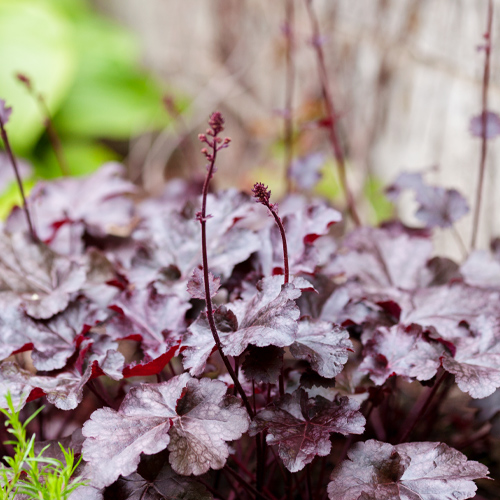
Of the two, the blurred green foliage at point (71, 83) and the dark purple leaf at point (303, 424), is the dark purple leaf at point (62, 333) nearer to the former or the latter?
the dark purple leaf at point (303, 424)

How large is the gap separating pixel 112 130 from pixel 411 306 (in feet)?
10.7

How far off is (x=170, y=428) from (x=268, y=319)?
0.69 feet

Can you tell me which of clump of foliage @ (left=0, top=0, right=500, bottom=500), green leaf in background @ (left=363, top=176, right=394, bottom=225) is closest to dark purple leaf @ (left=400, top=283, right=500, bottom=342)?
clump of foliage @ (left=0, top=0, right=500, bottom=500)

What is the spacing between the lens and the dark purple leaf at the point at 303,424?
721 millimetres

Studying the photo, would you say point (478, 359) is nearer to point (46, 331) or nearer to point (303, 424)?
point (303, 424)

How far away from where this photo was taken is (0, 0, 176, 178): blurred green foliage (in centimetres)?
319

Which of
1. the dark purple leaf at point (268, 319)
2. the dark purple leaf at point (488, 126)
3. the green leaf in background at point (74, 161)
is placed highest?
the dark purple leaf at point (488, 126)

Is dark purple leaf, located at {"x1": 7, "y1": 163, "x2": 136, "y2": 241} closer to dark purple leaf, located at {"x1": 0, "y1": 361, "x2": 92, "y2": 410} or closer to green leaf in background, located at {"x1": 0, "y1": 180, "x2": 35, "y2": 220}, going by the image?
dark purple leaf, located at {"x1": 0, "y1": 361, "x2": 92, "y2": 410}

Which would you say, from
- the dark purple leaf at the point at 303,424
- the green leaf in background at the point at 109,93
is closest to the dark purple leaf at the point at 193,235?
the dark purple leaf at the point at 303,424

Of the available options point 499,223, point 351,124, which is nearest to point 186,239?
point 499,223

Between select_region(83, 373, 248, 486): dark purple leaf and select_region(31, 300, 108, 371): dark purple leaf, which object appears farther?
select_region(31, 300, 108, 371): dark purple leaf

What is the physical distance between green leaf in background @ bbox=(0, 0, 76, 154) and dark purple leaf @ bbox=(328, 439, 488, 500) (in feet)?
9.45

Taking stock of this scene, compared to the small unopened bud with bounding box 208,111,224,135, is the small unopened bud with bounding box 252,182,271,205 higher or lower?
lower

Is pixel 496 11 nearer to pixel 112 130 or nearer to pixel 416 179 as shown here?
pixel 416 179
